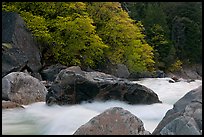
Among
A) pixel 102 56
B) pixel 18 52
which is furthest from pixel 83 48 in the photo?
pixel 18 52

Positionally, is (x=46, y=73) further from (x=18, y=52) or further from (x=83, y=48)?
(x=83, y=48)

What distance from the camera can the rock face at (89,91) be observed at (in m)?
12.2

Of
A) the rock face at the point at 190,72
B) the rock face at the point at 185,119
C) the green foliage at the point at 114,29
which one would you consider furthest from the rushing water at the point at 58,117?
the rock face at the point at 190,72

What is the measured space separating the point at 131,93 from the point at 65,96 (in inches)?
78.9

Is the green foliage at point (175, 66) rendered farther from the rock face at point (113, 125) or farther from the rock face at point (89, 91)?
the rock face at point (113, 125)

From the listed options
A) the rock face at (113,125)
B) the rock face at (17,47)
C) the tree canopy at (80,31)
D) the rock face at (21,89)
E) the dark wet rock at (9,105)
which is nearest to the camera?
the rock face at (113,125)

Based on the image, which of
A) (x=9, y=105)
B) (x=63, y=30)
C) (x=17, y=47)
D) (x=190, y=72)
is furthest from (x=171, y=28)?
(x=9, y=105)

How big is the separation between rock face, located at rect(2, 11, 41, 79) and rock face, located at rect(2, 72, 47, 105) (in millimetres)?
3361

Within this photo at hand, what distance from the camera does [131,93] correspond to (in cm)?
1251

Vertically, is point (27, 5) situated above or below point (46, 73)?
above

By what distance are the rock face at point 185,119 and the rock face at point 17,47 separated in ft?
31.0

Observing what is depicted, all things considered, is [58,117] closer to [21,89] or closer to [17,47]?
[21,89]

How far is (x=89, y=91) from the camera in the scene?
1241 centimetres

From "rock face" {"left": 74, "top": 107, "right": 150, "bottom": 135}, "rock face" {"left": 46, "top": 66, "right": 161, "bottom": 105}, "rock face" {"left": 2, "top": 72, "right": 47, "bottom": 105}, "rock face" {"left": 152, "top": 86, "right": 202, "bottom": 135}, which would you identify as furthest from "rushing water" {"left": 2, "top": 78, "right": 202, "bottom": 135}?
"rock face" {"left": 74, "top": 107, "right": 150, "bottom": 135}
